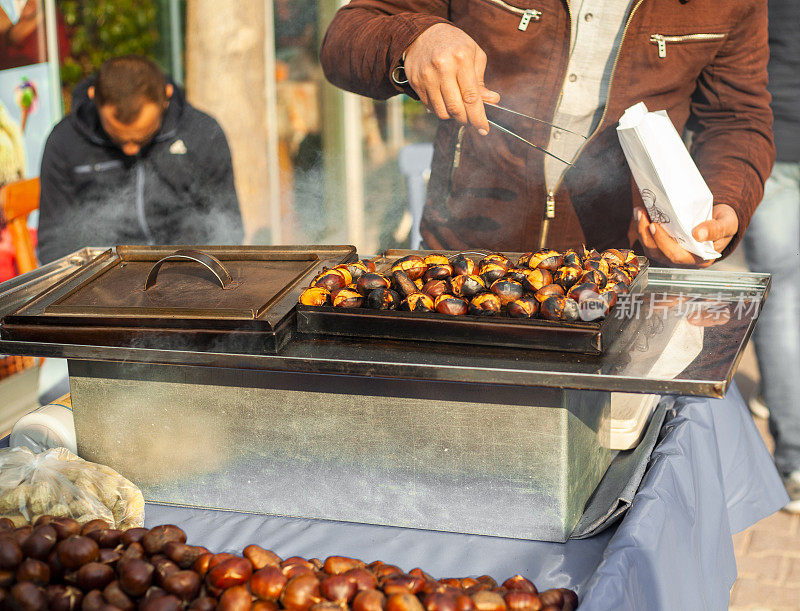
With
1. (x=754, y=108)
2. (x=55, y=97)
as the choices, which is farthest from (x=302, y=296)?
(x=55, y=97)

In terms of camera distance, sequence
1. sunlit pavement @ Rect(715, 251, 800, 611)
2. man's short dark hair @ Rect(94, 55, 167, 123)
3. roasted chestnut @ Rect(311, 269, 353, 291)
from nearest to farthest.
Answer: roasted chestnut @ Rect(311, 269, 353, 291), sunlit pavement @ Rect(715, 251, 800, 611), man's short dark hair @ Rect(94, 55, 167, 123)

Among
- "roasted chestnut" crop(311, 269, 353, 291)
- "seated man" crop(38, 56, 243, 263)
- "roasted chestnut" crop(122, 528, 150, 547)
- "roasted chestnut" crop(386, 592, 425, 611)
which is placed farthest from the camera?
"seated man" crop(38, 56, 243, 263)

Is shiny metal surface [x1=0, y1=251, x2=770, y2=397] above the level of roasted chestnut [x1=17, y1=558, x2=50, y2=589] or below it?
above

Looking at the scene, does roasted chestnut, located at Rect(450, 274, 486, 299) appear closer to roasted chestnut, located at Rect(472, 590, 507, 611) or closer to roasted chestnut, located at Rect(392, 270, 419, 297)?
roasted chestnut, located at Rect(392, 270, 419, 297)

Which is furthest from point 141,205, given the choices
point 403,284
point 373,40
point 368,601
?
point 368,601

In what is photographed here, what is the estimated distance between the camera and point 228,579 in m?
1.29

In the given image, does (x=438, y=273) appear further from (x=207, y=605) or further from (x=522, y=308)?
(x=207, y=605)

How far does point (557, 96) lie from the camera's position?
238 centimetres

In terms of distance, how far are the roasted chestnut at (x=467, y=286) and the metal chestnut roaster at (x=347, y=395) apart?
11 cm

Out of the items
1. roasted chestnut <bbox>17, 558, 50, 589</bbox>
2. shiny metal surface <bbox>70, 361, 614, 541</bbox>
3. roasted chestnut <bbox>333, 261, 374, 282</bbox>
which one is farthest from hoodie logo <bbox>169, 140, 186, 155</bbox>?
roasted chestnut <bbox>17, 558, 50, 589</bbox>

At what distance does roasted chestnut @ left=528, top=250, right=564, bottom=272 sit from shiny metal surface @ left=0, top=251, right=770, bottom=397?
0.65 ft

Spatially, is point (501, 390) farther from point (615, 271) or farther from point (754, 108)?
point (754, 108)

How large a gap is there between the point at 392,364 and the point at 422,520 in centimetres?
41

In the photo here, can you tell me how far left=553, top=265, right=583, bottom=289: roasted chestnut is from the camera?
1.59 meters
